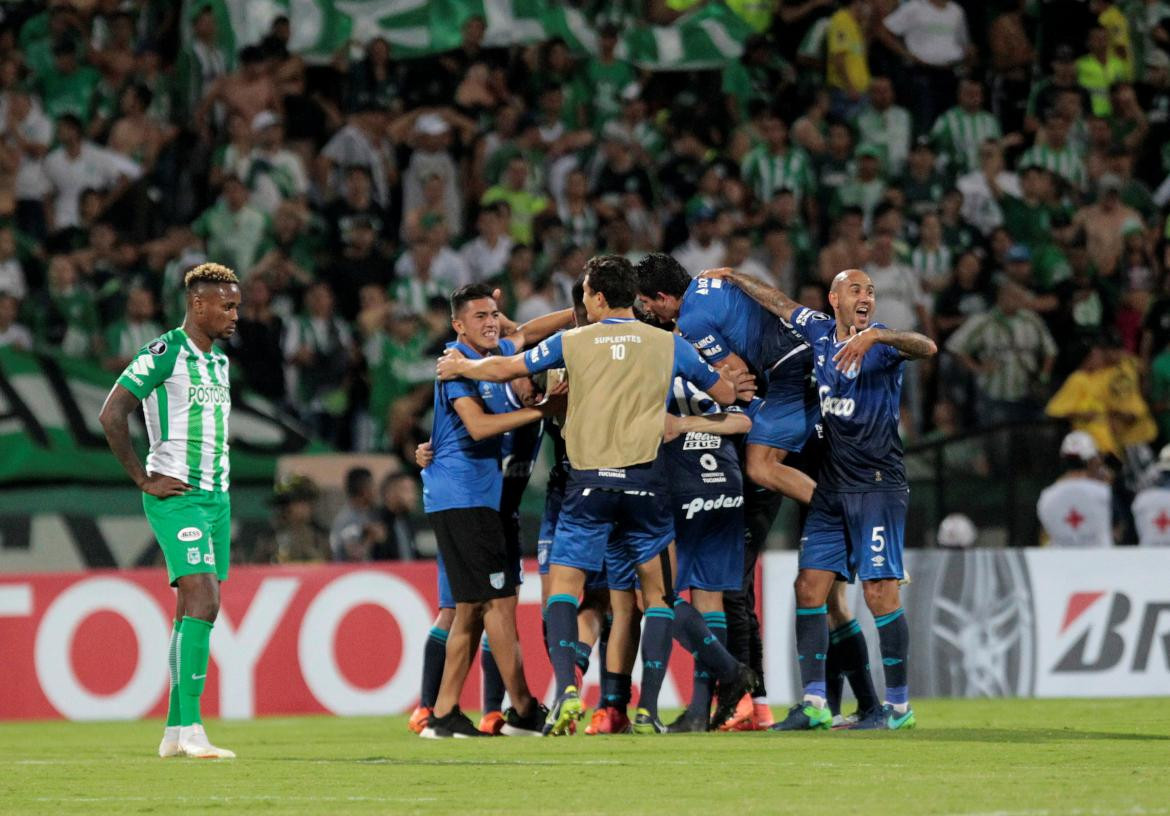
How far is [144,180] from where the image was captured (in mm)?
18641

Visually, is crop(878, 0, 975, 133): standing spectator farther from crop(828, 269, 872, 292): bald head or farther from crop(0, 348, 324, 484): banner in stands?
crop(828, 269, 872, 292): bald head

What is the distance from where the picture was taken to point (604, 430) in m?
10.1

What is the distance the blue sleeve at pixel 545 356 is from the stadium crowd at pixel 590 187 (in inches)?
262

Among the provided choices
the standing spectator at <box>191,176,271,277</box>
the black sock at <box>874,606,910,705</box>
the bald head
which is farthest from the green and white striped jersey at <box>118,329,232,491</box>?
the standing spectator at <box>191,176,271,277</box>

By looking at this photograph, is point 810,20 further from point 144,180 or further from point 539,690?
point 539,690

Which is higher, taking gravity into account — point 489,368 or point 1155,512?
point 489,368

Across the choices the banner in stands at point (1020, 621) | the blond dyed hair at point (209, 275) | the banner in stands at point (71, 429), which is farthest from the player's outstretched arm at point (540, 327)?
the banner in stands at point (71, 429)

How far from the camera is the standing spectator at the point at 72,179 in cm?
1830

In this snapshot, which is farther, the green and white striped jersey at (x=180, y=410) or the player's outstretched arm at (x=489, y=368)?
the player's outstretched arm at (x=489, y=368)

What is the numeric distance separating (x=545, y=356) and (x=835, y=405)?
5.19 ft

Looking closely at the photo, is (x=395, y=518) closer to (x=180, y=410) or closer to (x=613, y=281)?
(x=613, y=281)

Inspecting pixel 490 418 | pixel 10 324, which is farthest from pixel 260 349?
pixel 490 418

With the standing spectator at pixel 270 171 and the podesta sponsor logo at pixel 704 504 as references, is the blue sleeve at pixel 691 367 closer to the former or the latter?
the podesta sponsor logo at pixel 704 504

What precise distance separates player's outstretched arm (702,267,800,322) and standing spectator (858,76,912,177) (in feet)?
32.1
